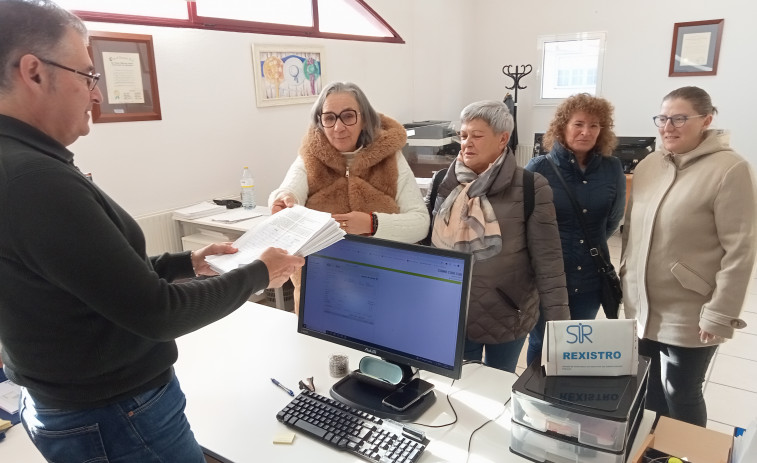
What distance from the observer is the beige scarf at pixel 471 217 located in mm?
1673

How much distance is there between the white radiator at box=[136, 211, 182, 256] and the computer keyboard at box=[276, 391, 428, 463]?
2.18 m

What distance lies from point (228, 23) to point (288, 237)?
9.09 ft

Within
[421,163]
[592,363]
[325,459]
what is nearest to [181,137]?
[421,163]

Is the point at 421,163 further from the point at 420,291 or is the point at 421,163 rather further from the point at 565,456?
the point at 565,456

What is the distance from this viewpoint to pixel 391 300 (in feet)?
4.31

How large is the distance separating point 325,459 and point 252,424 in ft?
0.78

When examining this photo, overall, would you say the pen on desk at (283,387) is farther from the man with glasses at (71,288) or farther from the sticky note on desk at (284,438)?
the man with glasses at (71,288)

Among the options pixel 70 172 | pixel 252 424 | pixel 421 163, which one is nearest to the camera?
pixel 70 172

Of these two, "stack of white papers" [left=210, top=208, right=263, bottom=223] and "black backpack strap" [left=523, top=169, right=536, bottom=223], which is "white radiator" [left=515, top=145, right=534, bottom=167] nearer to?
"stack of white papers" [left=210, top=208, right=263, bottom=223]

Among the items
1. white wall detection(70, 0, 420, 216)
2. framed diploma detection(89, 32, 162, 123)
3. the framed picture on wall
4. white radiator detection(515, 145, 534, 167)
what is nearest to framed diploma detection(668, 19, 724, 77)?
white radiator detection(515, 145, 534, 167)

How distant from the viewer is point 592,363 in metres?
1.14

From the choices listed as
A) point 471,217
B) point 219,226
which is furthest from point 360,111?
point 219,226

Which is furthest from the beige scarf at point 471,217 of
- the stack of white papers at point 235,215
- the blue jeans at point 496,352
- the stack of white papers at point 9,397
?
the stack of white papers at point 235,215

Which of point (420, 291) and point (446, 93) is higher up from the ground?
point (446, 93)
